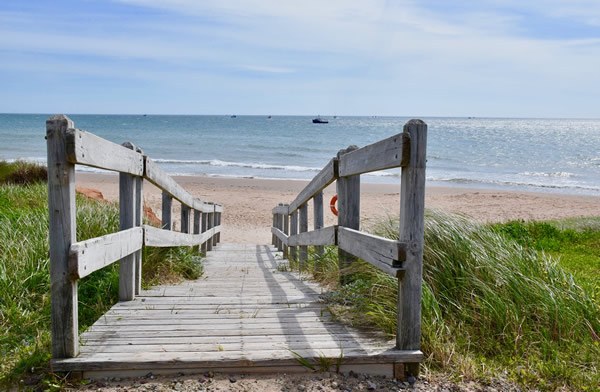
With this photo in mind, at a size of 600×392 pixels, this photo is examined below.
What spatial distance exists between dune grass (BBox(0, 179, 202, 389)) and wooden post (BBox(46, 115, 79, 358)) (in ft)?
0.80

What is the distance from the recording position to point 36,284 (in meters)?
4.87

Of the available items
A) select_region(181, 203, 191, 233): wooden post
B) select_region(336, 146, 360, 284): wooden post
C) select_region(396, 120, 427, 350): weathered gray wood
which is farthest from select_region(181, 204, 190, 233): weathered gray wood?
select_region(396, 120, 427, 350): weathered gray wood

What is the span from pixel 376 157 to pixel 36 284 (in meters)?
3.04

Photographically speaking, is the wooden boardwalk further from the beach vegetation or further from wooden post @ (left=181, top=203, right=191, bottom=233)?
the beach vegetation

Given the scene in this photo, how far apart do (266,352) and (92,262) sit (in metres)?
1.16

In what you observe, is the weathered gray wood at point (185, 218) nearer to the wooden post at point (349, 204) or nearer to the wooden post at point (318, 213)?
the wooden post at point (318, 213)

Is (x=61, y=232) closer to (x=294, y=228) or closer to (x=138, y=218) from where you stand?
(x=138, y=218)

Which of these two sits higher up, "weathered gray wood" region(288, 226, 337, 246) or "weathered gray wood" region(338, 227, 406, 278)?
"weathered gray wood" region(338, 227, 406, 278)

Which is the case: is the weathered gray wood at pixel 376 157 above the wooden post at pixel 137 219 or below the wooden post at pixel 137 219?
above

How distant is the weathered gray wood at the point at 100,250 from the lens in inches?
127

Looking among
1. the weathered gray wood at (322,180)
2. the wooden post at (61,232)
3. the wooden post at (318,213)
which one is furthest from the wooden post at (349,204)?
the wooden post at (61,232)

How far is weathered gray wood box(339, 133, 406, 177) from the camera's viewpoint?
348 cm

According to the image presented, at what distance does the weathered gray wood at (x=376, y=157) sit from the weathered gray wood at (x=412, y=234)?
83 millimetres

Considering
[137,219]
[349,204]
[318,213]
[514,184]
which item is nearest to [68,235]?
[137,219]
